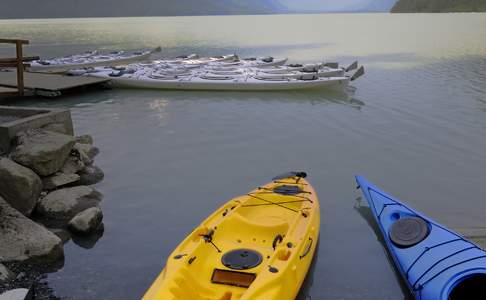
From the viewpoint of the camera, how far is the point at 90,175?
9.79 m

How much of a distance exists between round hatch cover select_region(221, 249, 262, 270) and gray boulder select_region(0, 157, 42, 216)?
3898 millimetres

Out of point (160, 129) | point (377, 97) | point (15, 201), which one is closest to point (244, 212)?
point (15, 201)

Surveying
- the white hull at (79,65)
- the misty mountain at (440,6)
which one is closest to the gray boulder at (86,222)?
the white hull at (79,65)

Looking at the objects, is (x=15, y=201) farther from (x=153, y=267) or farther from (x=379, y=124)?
(x=379, y=124)

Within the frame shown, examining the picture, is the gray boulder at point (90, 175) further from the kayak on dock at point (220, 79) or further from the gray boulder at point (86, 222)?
the kayak on dock at point (220, 79)

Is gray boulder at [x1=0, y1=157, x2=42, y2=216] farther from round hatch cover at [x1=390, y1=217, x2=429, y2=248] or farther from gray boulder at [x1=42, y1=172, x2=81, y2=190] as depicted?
round hatch cover at [x1=390, y1=217, x2=429, y2=248]

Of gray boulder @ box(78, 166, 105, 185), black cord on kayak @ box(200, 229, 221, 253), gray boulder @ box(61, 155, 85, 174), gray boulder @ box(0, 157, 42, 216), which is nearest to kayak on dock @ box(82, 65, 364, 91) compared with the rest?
gray boulder @ box(78, 166, 105, 185)

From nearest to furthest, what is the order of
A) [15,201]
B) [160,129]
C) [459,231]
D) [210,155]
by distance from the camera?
[459,231], [15,201], [210,155], [160,129]

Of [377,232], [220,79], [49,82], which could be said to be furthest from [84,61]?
[377,232]

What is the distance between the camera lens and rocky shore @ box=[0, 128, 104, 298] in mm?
6395

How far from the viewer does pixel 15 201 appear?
7656 millimetres

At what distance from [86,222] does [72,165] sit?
93.9 inches

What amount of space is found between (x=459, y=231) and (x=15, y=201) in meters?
7.01

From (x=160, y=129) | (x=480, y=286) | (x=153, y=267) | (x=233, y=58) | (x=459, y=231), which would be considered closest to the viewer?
(x=480, y=286)
